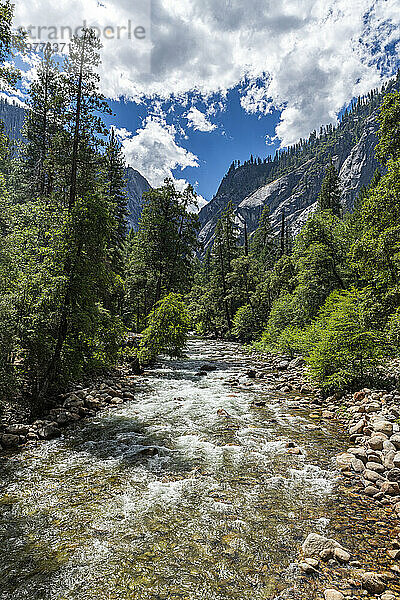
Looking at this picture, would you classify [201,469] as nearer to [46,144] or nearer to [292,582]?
[292,582]

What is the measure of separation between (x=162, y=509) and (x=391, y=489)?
393 cm

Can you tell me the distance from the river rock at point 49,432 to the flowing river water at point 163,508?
25cm

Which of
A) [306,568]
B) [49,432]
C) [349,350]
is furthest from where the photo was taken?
[349,350]

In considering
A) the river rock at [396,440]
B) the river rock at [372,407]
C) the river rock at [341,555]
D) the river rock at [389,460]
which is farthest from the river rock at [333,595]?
the river rock at [372,407]

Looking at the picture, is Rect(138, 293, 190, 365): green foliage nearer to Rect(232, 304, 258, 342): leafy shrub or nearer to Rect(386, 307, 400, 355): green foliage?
Rect(386, 307, 400, 355): green foliage

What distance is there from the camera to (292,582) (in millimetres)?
3836

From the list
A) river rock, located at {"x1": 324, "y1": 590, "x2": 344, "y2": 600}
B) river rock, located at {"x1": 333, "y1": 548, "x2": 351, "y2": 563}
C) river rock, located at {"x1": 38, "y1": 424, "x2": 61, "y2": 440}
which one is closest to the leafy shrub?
river rock, located at {"x1": 38, "y1": 424, "x2": 61, "y2": 440}

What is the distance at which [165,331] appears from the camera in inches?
758

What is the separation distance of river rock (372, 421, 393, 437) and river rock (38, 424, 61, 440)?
7.96m

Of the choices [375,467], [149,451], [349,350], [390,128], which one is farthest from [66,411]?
[390,128]

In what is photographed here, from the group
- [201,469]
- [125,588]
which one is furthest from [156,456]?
[125,588]

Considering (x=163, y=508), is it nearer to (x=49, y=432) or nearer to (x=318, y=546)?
(x=318, y=546)

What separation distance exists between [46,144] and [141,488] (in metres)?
26.2

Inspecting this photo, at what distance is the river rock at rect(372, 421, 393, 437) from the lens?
24.4 feet
